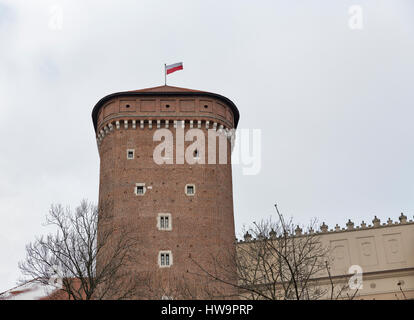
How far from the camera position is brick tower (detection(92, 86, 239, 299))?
121 feet

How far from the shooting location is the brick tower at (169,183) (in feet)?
121

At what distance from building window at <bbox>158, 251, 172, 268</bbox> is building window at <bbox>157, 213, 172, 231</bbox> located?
1608 millimetres

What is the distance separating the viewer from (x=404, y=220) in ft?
140

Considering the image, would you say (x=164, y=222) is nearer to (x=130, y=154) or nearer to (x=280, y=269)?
(x=130, y=154)

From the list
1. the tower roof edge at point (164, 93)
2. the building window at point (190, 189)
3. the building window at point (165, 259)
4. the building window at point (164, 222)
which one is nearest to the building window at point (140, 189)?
the building window at point (164, 222)

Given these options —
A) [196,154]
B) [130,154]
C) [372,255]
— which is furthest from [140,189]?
[372,255]

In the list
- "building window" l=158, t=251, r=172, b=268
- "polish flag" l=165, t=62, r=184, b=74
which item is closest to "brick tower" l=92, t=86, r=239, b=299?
"building window" l=158, t=251, r=172, b=268

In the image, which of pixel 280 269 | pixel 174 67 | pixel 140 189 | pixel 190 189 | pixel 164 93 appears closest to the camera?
pixel 280 269

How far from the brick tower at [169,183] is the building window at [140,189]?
0.22 feet

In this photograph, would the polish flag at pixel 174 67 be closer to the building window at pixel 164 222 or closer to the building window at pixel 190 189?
the building window at pixel 190 189

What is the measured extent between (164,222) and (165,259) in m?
2.48

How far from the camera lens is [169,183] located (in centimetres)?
3878
